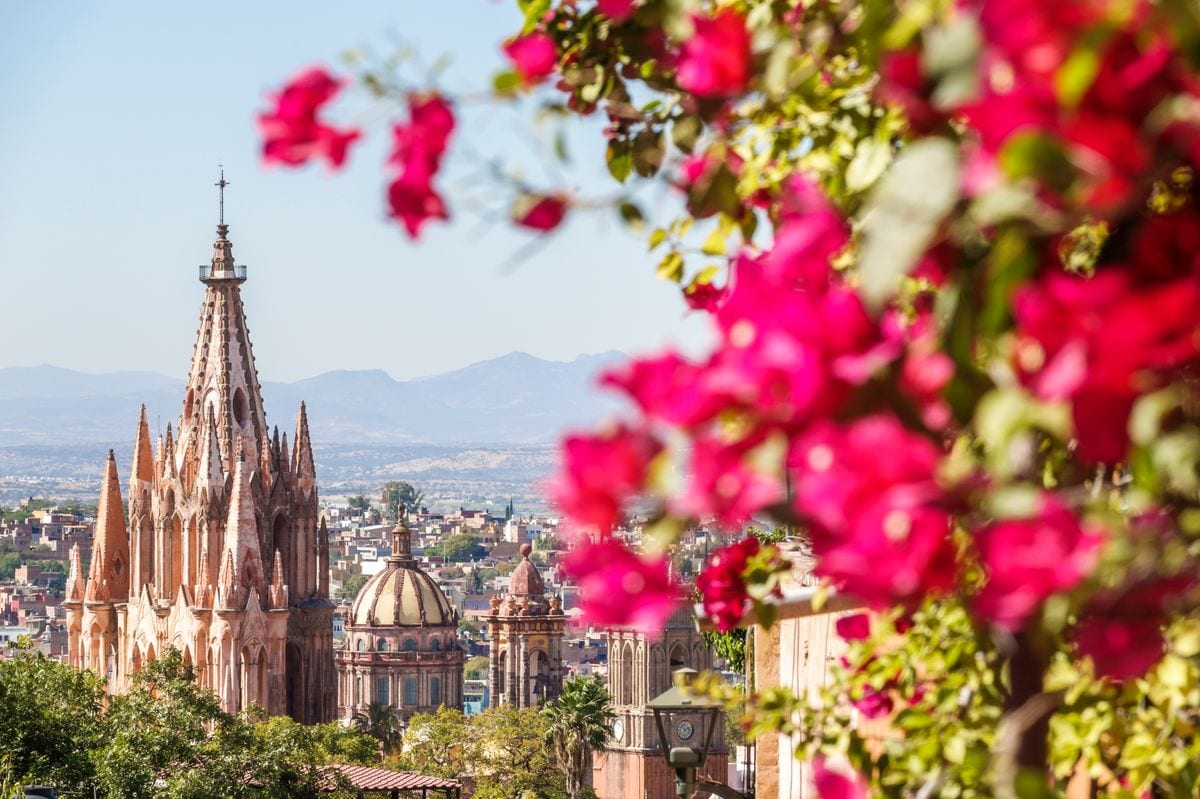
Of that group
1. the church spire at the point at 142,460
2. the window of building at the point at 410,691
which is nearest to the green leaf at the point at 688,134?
the church spire at the point at 142,460

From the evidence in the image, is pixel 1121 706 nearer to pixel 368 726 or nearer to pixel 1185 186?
pixel 1185 186

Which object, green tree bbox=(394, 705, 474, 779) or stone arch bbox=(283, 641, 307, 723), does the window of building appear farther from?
green tree bbox=(394, 705, 474, 779)

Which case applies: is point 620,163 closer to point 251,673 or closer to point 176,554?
point 251,673

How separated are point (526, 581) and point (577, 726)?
2428 cm

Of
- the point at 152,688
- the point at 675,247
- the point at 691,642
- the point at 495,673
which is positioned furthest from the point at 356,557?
the point at 675,247

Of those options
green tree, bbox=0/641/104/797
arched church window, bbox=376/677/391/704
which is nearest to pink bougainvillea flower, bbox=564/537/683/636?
green tree, bbox=0/641/104/797

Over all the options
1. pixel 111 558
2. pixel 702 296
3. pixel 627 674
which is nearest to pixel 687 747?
pixel 702 296

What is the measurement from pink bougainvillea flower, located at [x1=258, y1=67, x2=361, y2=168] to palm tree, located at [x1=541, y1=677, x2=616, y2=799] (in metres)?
52.1

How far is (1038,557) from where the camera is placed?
190cm

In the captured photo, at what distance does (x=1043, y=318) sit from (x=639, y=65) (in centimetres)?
163

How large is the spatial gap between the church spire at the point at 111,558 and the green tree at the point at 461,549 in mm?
118578

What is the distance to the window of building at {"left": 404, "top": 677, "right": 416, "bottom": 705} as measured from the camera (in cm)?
7750

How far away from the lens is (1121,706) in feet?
12.3

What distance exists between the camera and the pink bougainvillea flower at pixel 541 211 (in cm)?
301
